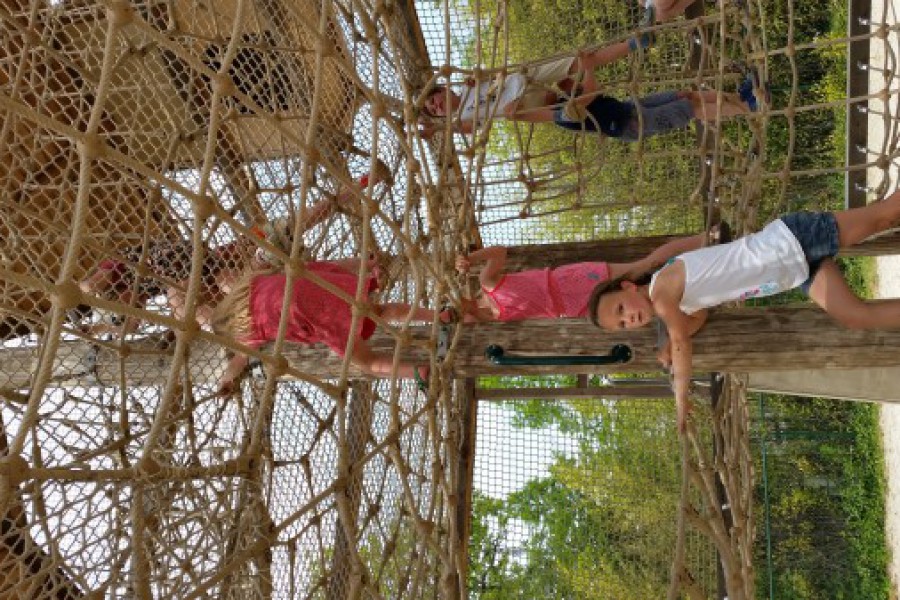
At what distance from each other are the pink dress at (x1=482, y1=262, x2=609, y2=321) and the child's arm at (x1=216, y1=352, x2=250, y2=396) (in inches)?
22.3

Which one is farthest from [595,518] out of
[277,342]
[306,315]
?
[277,342]

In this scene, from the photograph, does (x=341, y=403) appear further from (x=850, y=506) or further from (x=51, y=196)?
(x=850, y=506)

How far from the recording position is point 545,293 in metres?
1.77

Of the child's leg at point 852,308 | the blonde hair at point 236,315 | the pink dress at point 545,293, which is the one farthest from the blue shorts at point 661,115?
the blonde hair at point 236,315

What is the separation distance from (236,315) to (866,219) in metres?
1.12

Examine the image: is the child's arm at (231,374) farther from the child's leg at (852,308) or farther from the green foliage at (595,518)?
the green foliage at (595,518)

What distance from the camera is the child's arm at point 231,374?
5.28 feet

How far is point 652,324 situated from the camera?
1.33m

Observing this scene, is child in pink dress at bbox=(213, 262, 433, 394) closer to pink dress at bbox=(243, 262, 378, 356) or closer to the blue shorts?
pink dress at bbox=(243, 262, 378, 356)

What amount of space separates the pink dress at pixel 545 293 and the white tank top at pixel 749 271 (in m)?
0.45

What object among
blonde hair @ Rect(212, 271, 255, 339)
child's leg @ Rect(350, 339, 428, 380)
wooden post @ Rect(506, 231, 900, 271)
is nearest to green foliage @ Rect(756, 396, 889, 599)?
wooden post @ Rect(506, 231, 900, 271)

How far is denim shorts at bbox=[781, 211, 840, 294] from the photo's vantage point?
49.4 inches

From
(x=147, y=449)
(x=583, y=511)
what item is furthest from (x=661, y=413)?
(x=147, y=449)

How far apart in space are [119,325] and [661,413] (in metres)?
2.69
